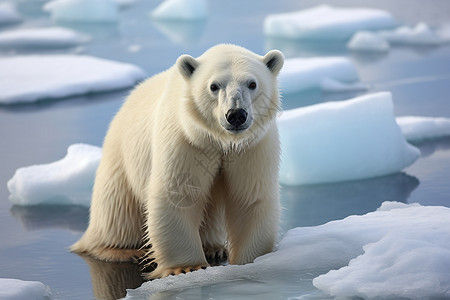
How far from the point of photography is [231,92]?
3.53 metres

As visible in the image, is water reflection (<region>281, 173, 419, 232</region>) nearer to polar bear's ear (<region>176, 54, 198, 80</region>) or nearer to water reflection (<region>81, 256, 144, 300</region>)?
water reflection (<region>81, 256, 144, 300</region>)

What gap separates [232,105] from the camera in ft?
11.5

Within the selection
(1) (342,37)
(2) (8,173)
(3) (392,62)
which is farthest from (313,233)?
(1) (342,37)

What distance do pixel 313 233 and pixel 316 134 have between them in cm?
183

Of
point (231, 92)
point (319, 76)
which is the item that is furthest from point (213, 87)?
point (319, 76)

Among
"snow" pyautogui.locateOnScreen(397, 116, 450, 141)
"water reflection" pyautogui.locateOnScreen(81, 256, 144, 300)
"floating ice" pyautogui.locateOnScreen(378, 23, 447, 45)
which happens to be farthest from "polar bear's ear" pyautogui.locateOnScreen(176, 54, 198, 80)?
"floating ice" pyautogui.locateOnScreen(378, 23, 447, 45)

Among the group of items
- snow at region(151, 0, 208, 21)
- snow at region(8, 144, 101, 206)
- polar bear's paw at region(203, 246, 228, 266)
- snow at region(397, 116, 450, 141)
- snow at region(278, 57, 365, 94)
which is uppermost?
snow at region(151, 0, 208, 21)

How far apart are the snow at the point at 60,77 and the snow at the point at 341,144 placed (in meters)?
3.51

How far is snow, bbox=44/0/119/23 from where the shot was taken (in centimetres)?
Result: 1404

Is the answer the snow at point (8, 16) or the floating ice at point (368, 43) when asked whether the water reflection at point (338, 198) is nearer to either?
the floating ice at point (368, 43)

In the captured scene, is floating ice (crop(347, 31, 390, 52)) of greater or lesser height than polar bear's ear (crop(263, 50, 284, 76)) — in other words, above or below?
above

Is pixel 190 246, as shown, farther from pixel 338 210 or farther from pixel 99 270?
pixel 338 210

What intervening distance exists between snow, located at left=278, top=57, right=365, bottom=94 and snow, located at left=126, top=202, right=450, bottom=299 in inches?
170

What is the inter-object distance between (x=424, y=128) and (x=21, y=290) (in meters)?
3.93
